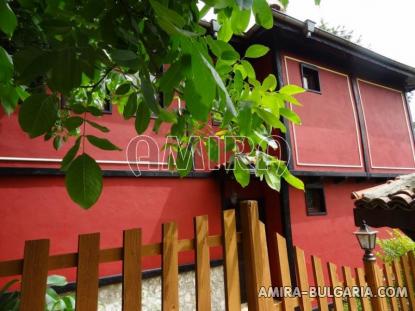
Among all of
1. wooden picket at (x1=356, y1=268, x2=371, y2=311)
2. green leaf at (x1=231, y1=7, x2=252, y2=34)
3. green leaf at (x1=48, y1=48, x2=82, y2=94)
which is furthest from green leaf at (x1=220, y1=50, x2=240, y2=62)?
wooden picket at (x1=356, y1=268, x2=371, y2=311)

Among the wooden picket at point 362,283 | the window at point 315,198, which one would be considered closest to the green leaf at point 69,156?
the wooden picket at point 362,283

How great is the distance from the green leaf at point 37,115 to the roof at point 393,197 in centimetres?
266

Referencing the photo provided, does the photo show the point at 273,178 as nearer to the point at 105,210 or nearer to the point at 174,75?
the point at 174,75

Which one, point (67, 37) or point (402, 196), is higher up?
point (67, 37)

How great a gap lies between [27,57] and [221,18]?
85 centimetres

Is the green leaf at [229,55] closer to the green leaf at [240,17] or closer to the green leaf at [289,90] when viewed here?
the green leaf at [240,17]

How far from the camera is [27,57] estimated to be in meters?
0.60

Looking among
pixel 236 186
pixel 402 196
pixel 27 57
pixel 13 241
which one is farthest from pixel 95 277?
pixel 236 186

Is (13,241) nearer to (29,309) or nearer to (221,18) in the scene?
Answer: (29,309)

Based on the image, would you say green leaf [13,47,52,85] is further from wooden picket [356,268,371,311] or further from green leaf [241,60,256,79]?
wooden picket [356,268,371,311]

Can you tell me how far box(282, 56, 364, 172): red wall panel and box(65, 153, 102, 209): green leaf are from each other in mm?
7170

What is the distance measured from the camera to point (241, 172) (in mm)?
1362

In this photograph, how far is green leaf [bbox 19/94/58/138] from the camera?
621mm

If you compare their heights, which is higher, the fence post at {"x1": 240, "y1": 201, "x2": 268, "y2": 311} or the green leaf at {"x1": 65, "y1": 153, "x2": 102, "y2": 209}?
the green leaf at {"x1": 65, "y1": 153, "x2": 102, "y2": 209}
